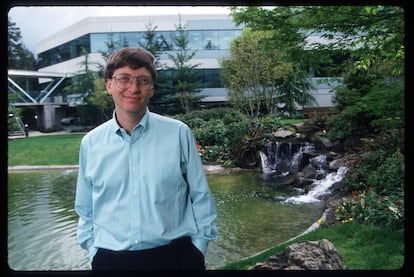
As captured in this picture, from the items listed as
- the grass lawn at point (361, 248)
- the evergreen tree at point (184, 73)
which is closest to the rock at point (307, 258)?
the grass lawn at point (361, 248)

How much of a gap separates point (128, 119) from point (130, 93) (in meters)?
0.13

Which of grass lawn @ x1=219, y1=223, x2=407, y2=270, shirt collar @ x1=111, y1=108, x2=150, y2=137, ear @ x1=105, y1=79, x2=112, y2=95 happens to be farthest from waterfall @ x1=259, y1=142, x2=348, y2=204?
ear @ x1=105, y1=79, x2=112, y2=95

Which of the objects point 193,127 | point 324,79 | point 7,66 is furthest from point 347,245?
point 7,66

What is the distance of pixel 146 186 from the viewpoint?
1663mm

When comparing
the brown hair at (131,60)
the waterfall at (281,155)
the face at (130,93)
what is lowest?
the waterfall at (281,155)

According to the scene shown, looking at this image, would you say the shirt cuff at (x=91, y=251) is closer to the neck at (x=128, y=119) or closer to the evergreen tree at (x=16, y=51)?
the neck at (x=128, y=119)

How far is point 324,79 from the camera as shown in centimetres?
211

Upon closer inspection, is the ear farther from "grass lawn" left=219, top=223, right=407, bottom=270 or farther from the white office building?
"grass lawn" left=219, top=223, right=407, bottom=270

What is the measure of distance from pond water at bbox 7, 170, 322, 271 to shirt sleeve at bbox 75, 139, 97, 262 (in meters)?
0.14

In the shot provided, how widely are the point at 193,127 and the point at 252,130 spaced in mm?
371

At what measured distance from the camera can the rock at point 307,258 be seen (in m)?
1.93

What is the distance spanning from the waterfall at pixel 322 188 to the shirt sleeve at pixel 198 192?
0.72 meters

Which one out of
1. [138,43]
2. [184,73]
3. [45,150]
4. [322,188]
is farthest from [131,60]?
[322,188]

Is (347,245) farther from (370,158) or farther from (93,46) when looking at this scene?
(93,46)
